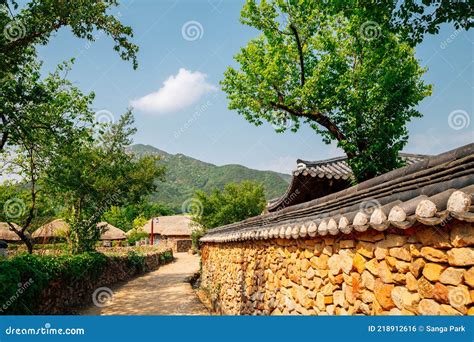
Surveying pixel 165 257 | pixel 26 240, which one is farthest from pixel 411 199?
pixel 165 257

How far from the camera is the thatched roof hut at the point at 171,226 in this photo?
44031 millimetres

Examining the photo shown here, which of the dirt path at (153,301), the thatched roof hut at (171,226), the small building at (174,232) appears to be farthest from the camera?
the thatched roof hut at (171,226)

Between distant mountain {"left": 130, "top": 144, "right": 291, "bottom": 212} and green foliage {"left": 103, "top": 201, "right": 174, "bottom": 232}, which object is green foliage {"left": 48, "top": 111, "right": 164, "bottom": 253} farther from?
distant mountain {"left": 130, "top": 144, "right": 291, "bottom": 212}

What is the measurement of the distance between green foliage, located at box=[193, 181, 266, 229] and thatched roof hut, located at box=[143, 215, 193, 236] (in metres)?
10.9

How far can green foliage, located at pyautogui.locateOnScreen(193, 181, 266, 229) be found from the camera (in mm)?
31350

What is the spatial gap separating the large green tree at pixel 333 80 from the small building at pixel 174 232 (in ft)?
105

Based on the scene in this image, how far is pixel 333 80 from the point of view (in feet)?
35.9

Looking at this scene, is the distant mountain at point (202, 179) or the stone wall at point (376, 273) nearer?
the stone wall at point (376, 273)

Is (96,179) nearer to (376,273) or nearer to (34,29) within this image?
(34,29)

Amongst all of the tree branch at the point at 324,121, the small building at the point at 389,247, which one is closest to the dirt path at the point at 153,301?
the small building at the point at 389,247

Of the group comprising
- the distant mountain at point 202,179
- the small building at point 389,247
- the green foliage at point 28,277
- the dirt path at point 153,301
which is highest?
the distant mountain at point 202,179

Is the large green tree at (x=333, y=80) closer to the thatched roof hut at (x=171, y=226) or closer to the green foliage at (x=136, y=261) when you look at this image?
the green foliage at (x=136, y=261)

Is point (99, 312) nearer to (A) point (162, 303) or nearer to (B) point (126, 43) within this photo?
(A) point (162, 303)

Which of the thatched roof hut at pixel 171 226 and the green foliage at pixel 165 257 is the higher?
the thatched roof hut at pixel 171 226
